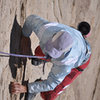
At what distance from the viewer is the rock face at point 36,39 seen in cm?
113

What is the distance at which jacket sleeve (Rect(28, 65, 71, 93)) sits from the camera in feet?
3.28

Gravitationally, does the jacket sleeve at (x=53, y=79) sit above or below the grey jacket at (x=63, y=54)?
below

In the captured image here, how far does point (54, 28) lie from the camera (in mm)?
941

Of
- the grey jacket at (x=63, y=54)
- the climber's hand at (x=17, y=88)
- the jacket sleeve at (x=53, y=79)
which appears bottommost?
the climber's hand at (x=17, y=88)

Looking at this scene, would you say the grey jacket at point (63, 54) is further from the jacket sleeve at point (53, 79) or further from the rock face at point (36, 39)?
the rock face at point (36, 39)

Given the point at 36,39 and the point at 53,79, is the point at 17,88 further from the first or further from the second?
the point at 36,39

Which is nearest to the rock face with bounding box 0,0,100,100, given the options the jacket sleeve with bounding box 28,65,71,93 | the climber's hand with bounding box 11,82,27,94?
the climber's hand with bounding box 11,82,27,94

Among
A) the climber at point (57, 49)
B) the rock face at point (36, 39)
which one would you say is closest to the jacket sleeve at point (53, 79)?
the climber at point (57, 49)

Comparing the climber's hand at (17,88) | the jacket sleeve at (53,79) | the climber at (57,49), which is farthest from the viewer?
the climber's hand at (17,88)

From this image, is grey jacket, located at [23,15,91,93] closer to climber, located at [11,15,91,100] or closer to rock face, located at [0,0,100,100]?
climber, located at [11,15,91,100]

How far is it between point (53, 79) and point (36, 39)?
1.61 feet

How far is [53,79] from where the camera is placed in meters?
1.05

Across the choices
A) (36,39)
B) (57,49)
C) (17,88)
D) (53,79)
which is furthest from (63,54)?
(36,39)

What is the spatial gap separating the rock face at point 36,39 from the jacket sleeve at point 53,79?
6.7 inches
